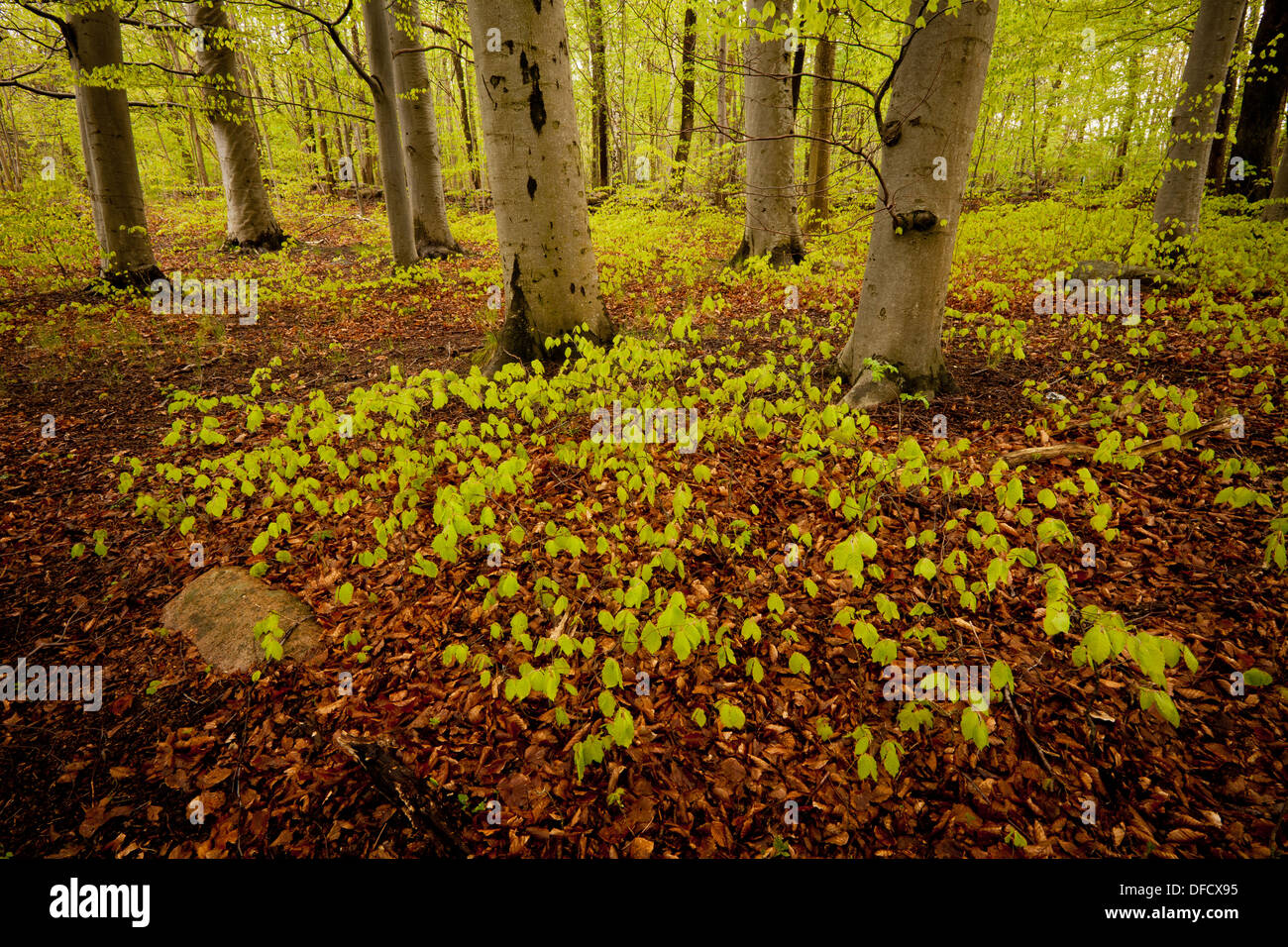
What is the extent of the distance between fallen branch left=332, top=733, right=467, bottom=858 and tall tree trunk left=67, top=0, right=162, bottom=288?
9.71m

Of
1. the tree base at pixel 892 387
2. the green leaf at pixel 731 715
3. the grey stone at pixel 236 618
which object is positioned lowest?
the grey stone at pixel 236 618

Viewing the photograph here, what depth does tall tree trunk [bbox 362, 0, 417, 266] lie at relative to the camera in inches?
314

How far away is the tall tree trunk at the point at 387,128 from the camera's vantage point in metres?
7.99

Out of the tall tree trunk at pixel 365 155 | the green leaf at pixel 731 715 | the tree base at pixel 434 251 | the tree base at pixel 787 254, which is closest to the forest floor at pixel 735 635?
the green leaf at pixel 731 715

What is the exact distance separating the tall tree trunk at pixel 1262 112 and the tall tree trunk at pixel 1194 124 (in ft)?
20.5

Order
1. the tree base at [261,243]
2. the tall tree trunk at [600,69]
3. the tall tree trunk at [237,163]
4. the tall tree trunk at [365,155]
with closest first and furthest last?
the tall tree trunk at [237,163], the tree base at [261,243], the tall tree trunk at [600,69], the tall tree trunk at [365,155]

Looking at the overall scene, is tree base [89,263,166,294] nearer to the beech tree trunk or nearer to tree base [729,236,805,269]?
the beech tree trunk

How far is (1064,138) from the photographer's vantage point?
19.5 meters

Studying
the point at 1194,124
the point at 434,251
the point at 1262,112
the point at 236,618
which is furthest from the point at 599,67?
the point at 236,618

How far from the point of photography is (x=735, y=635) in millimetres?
2818

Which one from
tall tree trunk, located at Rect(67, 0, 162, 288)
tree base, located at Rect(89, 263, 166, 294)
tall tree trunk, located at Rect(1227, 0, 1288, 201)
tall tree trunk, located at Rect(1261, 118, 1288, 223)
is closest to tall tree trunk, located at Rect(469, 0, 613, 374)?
tall tree trunk, located at Rect(67, 0, 162, 288)

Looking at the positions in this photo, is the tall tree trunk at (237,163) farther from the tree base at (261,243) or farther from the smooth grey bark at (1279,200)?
the smooth grey bark at (1279,200)

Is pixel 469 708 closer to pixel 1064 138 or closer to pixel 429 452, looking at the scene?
pixel 429 452

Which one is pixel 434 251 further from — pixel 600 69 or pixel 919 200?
pixel 600 69
